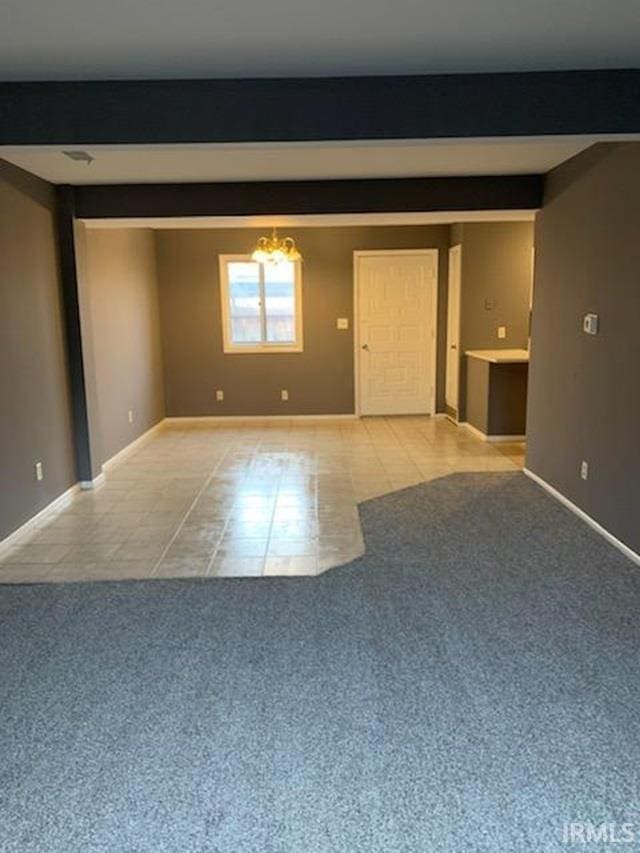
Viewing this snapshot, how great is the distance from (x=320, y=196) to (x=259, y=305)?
330 centimetres

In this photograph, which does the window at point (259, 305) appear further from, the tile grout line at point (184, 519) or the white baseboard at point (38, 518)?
the white baseboard at point (38, 518)

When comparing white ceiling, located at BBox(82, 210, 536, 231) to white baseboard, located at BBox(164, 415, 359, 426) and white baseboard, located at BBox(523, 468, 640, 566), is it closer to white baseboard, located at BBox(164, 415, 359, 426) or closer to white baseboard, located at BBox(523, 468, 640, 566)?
white baseboard, located at BBox(523, 468, 640, 566)

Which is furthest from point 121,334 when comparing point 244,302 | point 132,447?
point 244,302

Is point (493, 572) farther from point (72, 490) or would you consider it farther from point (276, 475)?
point (72, 490)

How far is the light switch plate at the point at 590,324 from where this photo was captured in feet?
12.7

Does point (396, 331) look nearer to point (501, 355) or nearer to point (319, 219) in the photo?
point (501, 355)

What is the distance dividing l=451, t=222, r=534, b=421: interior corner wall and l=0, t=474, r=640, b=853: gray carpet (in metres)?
4.04

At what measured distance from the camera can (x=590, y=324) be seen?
3.95 m

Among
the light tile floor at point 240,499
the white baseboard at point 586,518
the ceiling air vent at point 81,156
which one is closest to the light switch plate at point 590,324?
the white baseboard at point 586,518

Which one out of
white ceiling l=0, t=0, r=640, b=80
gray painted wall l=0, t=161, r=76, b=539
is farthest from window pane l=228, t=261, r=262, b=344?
white ceiling l=0, t=0, r=640, b=80

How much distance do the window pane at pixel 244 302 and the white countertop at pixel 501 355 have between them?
271cm

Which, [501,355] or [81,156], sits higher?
[81,156]

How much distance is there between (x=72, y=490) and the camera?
4977 millimetres

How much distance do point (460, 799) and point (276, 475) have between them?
151 inches
